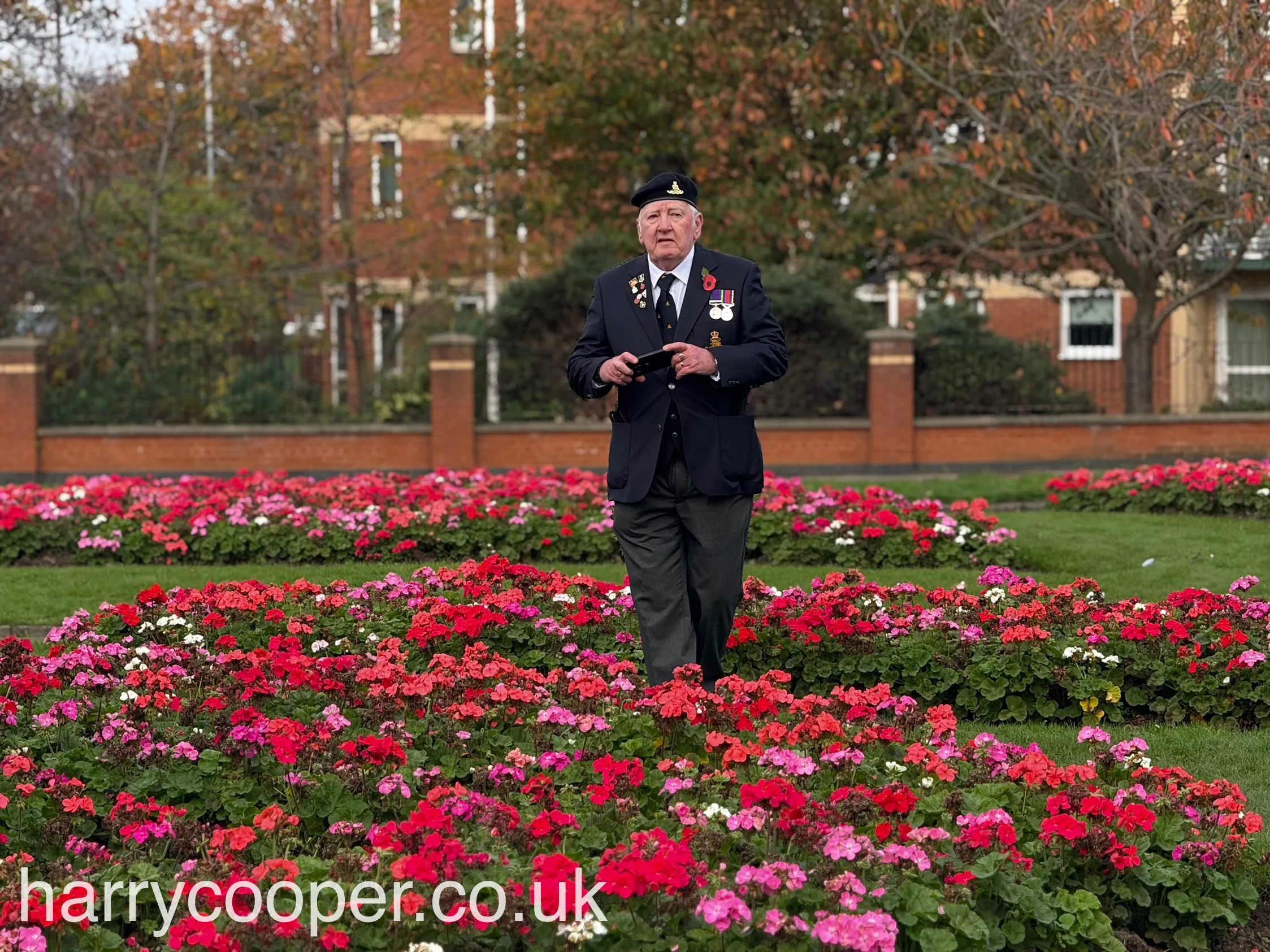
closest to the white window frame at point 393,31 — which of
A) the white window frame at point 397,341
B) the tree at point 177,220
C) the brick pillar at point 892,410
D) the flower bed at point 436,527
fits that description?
the tree at point 177,220

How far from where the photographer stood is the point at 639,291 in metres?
6.52

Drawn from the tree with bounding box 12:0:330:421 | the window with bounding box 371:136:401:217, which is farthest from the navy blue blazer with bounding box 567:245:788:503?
the window with bounding box 371:136:401:217

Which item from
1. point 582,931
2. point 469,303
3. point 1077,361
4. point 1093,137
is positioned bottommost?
point 582,931

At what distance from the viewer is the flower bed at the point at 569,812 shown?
4.15m

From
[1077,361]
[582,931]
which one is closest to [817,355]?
[1077,361]

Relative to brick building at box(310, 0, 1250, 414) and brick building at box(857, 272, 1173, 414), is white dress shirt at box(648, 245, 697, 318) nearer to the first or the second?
brick building at box(310, 0, 1250, 414)

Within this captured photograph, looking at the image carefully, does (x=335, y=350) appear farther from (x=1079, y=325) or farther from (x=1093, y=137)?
(x=1093, y=137)

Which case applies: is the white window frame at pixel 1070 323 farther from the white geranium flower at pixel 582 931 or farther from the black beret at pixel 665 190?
the white geranium flower at pixel 582 931

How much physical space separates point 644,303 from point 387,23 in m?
21.1

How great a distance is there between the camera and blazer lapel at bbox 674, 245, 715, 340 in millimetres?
6457

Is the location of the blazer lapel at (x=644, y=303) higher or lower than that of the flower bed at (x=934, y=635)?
higher

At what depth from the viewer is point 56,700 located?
623 cm

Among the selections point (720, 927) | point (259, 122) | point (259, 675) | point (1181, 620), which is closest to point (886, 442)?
point (259, 122)

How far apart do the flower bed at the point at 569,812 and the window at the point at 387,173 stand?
20.1m
